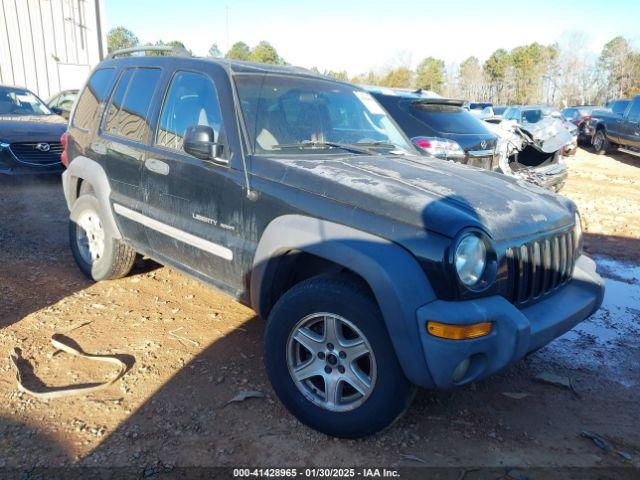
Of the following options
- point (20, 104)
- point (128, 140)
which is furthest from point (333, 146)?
point (20, 104)

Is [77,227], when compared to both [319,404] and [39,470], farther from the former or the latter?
[319,404]

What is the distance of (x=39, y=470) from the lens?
8.15ft

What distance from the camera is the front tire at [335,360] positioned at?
254 centimetres

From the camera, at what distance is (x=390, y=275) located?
7.91ft

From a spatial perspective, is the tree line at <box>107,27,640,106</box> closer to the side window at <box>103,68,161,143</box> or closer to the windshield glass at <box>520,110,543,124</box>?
the windshield glass at <box>520,110,543,124</box>

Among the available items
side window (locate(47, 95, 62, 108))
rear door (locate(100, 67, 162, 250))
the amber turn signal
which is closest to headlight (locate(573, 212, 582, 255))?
the amber turn signal

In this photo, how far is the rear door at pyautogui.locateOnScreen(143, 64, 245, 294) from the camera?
10.7 feet

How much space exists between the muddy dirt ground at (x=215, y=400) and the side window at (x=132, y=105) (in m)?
1.42

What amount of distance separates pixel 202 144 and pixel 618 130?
15.5m

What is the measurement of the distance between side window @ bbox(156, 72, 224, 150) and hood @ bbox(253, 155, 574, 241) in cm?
61

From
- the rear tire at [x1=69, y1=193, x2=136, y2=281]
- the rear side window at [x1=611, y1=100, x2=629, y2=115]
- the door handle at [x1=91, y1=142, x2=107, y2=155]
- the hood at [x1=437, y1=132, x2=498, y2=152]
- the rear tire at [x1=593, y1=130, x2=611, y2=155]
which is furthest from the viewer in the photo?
the rear side window at [x1=611, y1=100, x2=629, y2=115]

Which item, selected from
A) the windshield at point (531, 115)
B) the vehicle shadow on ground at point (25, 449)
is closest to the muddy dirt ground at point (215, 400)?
the vehicle shadow on ground at point (25, 449)

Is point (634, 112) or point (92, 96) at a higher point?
point (92, 96)

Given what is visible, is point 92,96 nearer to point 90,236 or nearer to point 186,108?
point 90,236
